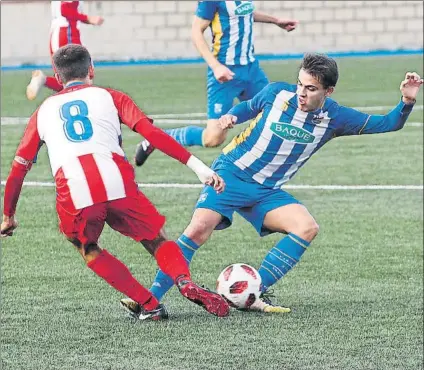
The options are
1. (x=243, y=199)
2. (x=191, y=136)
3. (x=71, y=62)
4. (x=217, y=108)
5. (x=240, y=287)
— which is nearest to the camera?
(x=71, y=62)

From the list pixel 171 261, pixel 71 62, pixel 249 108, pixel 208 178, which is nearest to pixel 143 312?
pixel 171 261

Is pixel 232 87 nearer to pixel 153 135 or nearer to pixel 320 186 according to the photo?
pixel 320 186

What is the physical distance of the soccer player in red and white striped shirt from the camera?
18.4 feet

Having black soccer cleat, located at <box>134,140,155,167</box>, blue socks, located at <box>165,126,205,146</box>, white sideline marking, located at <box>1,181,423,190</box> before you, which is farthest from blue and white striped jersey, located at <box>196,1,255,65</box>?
white sideline marking, located at <box>1,181,423,190</box>

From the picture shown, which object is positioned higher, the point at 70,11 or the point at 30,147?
the point at 30,147

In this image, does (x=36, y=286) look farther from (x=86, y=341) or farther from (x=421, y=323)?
(x=421, y=323)

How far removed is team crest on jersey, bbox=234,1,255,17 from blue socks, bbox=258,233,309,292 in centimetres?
382

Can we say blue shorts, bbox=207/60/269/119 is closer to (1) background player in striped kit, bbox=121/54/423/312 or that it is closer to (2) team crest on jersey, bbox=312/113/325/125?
(1) background player in striped kit, bbox=121/54/423/312

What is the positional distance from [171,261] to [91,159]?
2.15 feet

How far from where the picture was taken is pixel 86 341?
5.87 metres

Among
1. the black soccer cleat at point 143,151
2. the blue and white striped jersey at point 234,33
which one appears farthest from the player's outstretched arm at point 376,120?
the blue and white striped jersey at point 234,33

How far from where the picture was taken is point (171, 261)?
5871 millimetres

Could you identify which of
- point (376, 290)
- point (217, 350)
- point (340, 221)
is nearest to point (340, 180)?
point (340, 221)

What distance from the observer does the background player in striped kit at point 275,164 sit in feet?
21.5
